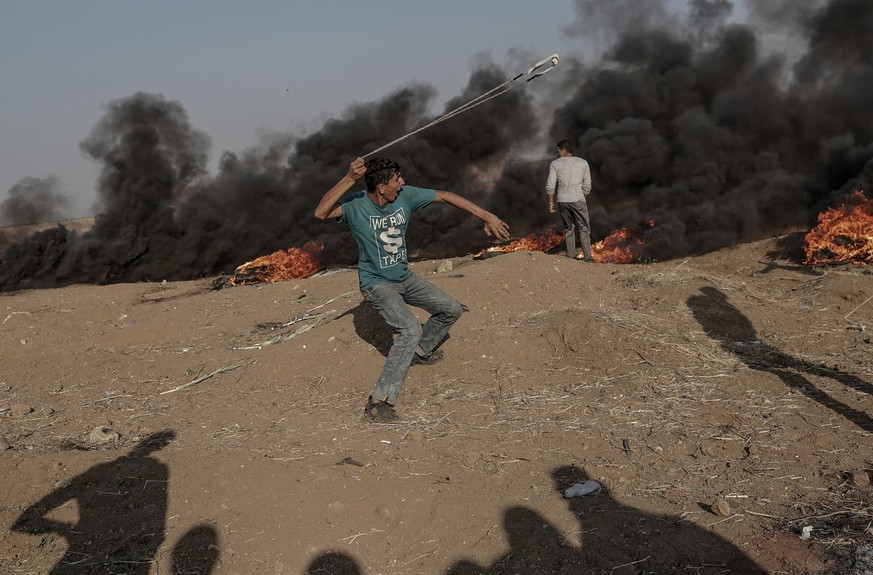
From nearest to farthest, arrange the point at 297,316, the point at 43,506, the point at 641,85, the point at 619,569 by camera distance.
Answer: the point at 619,569 → the point at 43,506 → the point at 297,316 → the point at 641,85

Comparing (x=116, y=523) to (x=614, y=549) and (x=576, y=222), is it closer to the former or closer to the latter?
(x=614, y=549)

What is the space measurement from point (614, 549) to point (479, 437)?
6.00 ft

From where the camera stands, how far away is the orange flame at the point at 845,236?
458 inches

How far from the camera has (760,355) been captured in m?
6.89

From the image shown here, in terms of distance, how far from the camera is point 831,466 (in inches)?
177

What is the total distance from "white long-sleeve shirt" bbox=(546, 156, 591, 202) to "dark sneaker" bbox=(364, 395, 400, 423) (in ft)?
19.7

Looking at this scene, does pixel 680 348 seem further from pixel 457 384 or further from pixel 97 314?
pixel 97 314

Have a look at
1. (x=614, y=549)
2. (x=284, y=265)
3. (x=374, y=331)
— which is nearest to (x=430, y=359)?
(x=374, y=331)

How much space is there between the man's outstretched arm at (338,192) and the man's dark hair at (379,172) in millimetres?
80

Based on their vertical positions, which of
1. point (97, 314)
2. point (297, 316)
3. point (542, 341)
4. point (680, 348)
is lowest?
point (680, 348)

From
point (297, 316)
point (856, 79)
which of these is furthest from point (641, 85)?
point (297, 316)

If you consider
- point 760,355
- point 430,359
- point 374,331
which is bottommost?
point 760,355

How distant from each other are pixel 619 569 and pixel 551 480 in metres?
1.05

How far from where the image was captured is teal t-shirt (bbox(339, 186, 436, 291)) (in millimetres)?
5754
